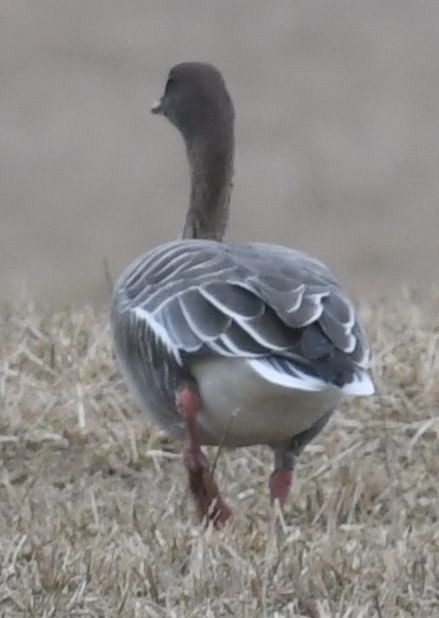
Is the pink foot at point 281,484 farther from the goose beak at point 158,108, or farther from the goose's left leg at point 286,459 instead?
the goose beak at point 158,108

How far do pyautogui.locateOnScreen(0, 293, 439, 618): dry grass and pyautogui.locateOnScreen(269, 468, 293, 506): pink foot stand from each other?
0.06 m

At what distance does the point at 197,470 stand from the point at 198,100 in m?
1.50

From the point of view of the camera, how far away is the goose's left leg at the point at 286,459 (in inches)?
198

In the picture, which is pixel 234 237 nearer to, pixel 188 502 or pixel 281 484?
pixel 188 502

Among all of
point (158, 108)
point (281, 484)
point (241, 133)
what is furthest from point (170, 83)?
point (241, 133)

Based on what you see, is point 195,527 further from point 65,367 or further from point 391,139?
point 391,139

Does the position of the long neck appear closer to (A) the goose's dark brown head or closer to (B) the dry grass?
(A) the goose's dark brown head

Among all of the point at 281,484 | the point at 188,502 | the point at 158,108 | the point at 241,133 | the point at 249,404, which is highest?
the point at 158,108

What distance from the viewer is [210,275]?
16.2 feet

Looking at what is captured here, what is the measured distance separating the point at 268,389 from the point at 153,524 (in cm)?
46

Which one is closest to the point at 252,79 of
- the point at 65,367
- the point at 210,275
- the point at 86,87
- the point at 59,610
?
the point at 86,87

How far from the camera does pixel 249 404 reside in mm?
4754

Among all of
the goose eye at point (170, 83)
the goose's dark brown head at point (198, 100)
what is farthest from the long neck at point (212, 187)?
the goose eye at point (170, 83)

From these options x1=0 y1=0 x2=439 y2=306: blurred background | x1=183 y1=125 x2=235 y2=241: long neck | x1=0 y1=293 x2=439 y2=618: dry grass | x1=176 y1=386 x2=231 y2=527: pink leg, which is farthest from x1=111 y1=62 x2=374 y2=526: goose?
x1=0 y1=0 x2=439 y2=306: blurred background
